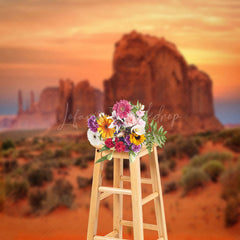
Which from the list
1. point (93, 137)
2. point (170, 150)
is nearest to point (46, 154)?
point (170, 150)

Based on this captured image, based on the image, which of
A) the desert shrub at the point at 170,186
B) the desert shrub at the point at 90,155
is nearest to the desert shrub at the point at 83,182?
the desert shrub at the point at 90,155

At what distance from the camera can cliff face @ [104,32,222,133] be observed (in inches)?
521

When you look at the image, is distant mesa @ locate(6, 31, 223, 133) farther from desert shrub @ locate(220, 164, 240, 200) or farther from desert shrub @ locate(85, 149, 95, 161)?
desert shrub @ locate(220, 164, 240, 200)

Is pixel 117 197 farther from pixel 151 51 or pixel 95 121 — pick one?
pixel 151 51

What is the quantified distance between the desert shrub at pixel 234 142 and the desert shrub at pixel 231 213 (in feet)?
12.3

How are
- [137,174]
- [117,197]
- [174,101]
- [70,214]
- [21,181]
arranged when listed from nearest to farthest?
[137,174]
[117,197]
[70,214]
[21,181]
[174,101]

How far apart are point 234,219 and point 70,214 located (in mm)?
3457

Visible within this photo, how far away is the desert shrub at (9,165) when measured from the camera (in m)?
11.7

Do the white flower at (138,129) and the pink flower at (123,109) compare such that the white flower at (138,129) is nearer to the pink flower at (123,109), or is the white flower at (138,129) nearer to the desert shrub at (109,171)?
the pink flower at (123,109)

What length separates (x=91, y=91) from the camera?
12055mm

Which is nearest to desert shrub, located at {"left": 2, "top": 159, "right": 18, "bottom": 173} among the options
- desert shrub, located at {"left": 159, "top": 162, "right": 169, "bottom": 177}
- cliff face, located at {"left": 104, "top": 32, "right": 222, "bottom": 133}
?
cliff face, located at {"left": 104, "top": 32, "right": 222, "bottom": 133}

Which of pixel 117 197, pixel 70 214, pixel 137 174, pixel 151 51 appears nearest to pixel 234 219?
pixel 70 214

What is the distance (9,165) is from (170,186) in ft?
14.5

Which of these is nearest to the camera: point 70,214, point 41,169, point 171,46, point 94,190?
point 94,190
